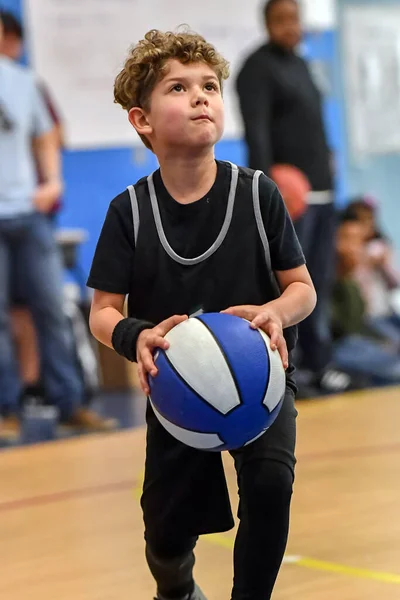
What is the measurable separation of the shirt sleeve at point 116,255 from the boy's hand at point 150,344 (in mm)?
185

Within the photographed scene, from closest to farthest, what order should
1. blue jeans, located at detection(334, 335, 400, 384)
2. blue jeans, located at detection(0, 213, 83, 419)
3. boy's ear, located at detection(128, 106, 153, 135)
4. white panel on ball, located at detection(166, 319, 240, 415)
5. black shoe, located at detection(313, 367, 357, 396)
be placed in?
white panel on ball, located at detection(166, 319, 240, 415)
boy's ear, located at detection(128, 106, 153, 135)
blue jeans, located at detection(0, 213, 83, 419)
black shoe, located at detection(313, 367, 357, 396)
blue jeans, located at detection(334, 335, 400, 384)

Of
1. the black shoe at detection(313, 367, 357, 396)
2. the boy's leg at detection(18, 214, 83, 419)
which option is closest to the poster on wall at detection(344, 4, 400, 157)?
the black shoe at detection(313, 367, 357, 396)

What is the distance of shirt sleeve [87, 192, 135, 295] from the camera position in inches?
81.0

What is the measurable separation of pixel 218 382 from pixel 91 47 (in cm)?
493

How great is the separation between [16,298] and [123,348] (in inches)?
134

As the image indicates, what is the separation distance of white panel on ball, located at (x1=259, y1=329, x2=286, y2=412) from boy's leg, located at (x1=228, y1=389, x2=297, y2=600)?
10cm

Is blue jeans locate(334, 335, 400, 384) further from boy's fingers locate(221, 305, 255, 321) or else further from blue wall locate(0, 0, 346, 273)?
boy's fingers locate(221, 305, 255, 321)

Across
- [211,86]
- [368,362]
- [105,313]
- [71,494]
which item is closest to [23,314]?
[368,362]

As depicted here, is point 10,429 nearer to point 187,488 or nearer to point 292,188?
point 292,188

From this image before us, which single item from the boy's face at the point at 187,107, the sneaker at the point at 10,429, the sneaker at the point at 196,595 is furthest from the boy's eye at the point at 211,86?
the sneaker at the point at 10,429

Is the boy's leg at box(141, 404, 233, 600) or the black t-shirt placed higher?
the black t-shirt

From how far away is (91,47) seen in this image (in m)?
6.42

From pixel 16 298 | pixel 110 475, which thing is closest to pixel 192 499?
pixel 110 475

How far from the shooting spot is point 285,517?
1.92 meters
